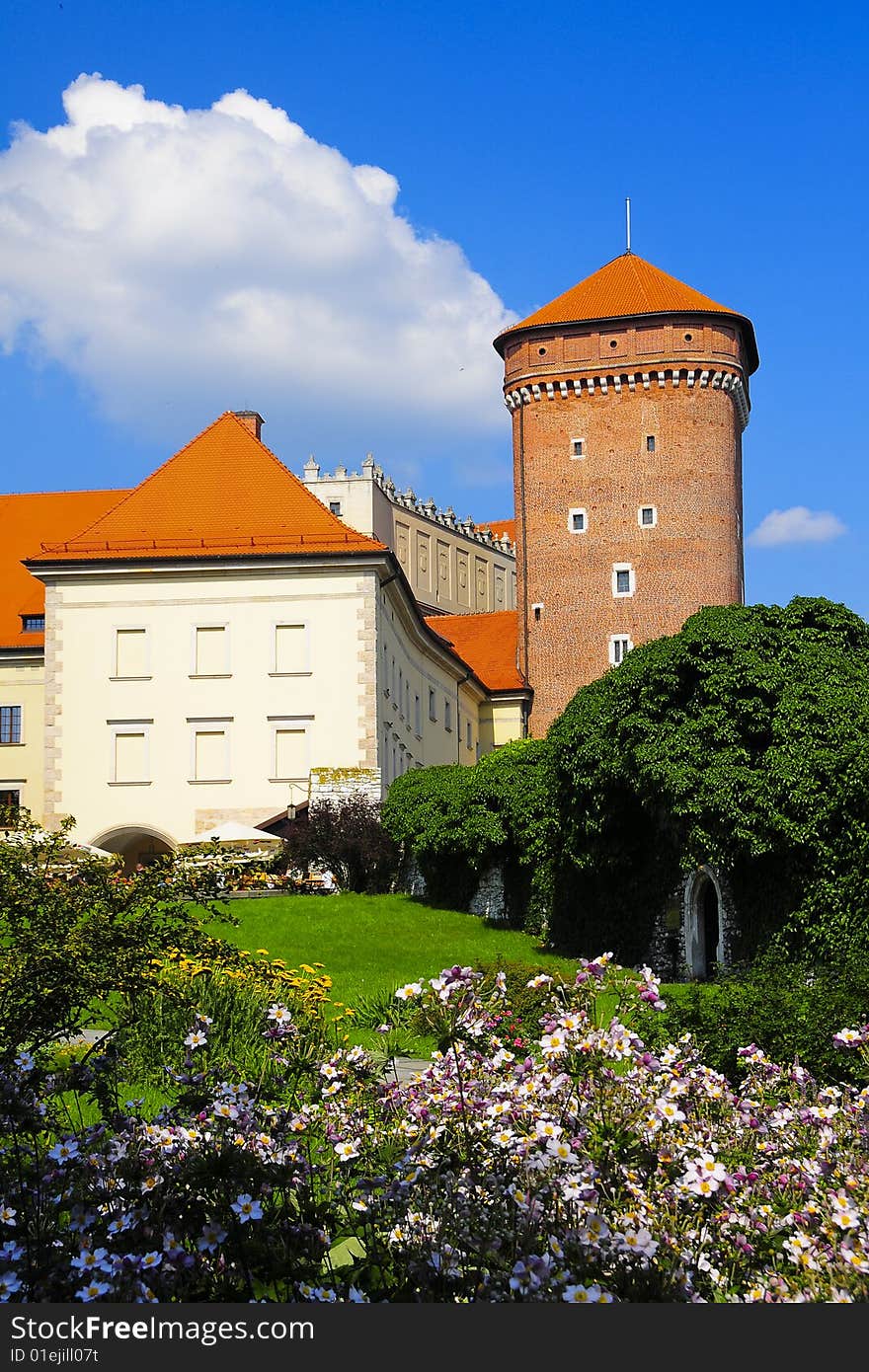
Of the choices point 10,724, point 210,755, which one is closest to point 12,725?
point 10,724

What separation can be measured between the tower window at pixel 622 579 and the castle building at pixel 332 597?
7 centimetres

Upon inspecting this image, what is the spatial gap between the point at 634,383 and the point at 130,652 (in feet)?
86.9

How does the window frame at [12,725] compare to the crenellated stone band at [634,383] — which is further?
the crenellated stone band at [634,383]

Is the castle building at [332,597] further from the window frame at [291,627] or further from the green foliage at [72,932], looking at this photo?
the green foliage at [72,932]

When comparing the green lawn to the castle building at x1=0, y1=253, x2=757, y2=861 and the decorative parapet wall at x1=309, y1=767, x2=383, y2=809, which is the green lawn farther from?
the castle building at x1=0, y1=253, x2=757, y2=861

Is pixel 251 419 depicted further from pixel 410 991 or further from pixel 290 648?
pixel 410 991

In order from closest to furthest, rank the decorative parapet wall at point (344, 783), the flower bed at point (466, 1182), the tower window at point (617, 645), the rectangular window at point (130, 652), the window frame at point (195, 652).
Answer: the flower bed at point (466, 1182)
the decorative parapet wall at point (344, 783)
the window frame at point (195, 652)
the rectangular window at point (130, 652)
the tower window at point (617, 645)

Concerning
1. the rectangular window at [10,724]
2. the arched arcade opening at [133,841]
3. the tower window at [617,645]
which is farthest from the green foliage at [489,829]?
the tower window at [617,645]

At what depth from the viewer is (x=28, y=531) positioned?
53.3 metres

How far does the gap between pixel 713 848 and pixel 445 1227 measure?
20.4 metres

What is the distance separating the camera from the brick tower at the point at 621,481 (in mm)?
60562

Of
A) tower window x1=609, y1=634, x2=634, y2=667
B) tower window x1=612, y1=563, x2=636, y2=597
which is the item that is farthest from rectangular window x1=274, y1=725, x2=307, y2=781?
tower window x1=612, y1=563, x2=636, y2=597

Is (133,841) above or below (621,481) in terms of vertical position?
below

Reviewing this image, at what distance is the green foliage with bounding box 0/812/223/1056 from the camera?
9.79 meters
